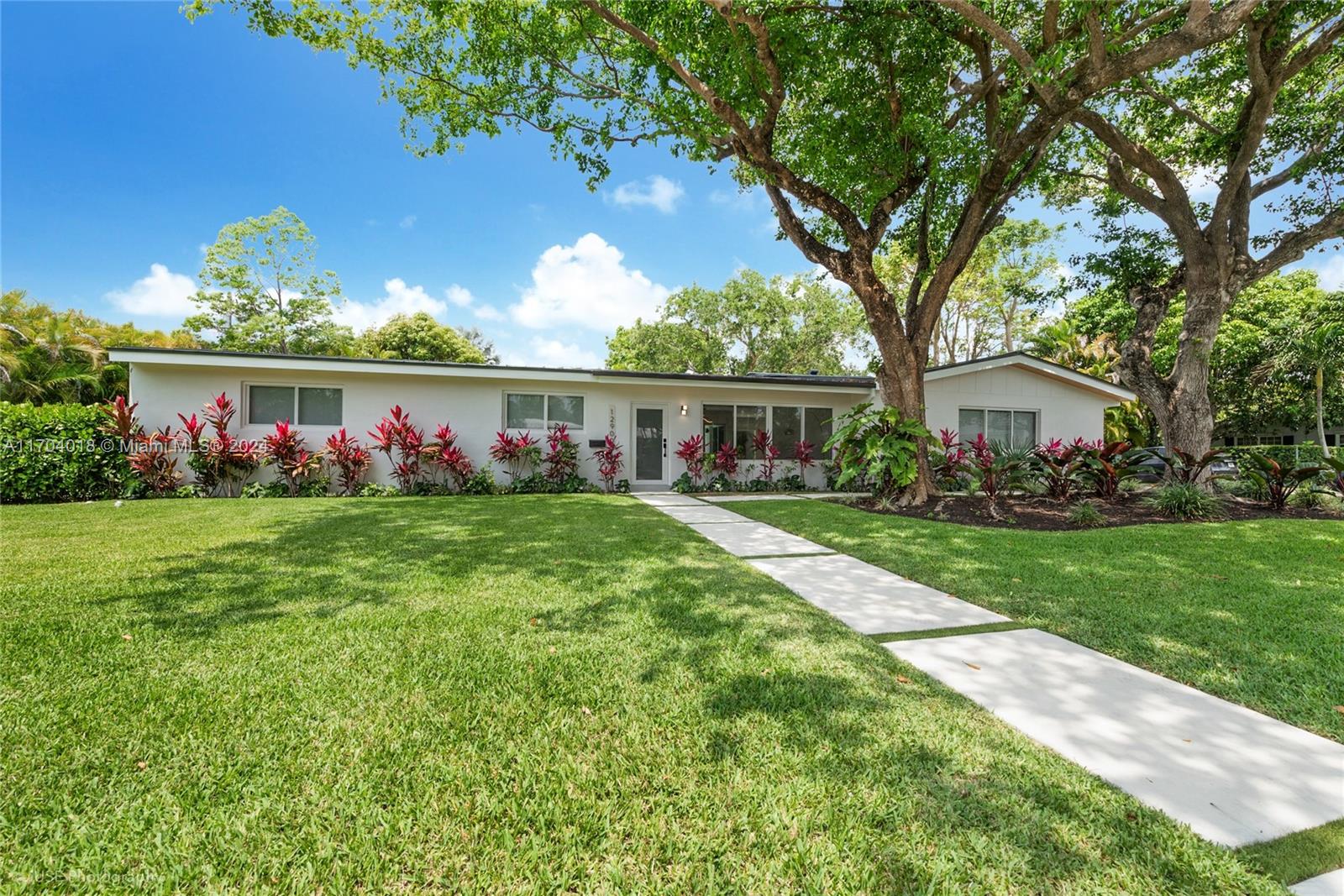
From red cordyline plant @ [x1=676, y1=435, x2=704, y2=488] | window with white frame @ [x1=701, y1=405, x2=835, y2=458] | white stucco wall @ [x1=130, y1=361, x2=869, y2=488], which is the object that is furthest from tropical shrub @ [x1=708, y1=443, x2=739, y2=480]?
white stucco wall @ [x1=130, y1=361, x2=869, y2=488]

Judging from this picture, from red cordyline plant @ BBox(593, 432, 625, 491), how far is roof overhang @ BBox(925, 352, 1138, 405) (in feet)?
22.1

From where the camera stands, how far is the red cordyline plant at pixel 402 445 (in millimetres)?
9742

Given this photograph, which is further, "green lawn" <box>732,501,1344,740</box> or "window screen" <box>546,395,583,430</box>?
"window screen" <box>546,395,583,430</box>

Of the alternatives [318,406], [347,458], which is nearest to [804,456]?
[347,458]

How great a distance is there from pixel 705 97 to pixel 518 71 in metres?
2.97

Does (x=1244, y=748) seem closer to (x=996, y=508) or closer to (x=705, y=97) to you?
(x=996, y=508)

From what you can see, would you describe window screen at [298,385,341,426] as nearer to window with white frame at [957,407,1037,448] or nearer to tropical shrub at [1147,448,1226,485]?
window with white frame at [957,407,1037,448]

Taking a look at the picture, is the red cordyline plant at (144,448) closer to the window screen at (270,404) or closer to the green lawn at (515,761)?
the window screen at (270,404)

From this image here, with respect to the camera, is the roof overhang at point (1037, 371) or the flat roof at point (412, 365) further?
the roof overhang at point (1037, 371)

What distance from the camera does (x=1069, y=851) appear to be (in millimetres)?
1410

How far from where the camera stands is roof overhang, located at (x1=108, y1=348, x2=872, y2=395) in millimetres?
8703

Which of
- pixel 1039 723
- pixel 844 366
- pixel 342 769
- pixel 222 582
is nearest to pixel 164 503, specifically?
pixel 222 582

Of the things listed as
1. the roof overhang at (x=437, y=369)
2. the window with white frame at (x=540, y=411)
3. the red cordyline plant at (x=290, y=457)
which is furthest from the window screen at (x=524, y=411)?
the red cordyline plant at (x=290, y=457)

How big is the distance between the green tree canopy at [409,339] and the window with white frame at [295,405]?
1866cm
